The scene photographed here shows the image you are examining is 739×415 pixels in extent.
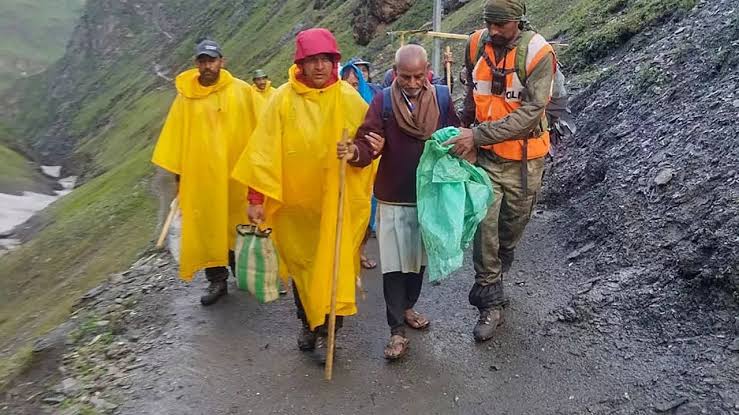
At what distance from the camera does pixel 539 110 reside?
494 cm

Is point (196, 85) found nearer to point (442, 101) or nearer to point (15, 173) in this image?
point (442, 101)

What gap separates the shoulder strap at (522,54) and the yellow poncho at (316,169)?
113cm

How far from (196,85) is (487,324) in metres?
3.34

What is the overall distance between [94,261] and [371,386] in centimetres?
2159

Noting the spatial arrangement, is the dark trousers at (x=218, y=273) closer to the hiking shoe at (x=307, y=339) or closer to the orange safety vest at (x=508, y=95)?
the hiking shoe at (x=307, y=339)

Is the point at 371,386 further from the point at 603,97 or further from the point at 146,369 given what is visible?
the point at 603,97

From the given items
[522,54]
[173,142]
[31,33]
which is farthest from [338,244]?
[31,33]

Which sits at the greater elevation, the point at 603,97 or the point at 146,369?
the point at 603,97

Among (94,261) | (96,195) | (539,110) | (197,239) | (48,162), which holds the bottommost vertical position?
(48,162)

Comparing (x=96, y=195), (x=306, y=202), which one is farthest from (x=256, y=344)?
(x=96, y=195)

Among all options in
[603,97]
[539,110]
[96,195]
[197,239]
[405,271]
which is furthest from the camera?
[96,195]

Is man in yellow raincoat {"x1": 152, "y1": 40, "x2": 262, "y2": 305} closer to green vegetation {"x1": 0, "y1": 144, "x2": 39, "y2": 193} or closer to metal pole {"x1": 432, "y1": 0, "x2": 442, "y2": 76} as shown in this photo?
metal pole {"x1": 432, "y1": 0, "x2": 442, "y2": 76}

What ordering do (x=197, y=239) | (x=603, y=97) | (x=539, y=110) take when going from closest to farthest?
(x=539, y=110), (x=197, y=239), (x=603, y=97)

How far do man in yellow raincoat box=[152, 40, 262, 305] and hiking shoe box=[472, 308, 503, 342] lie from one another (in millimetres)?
2489
